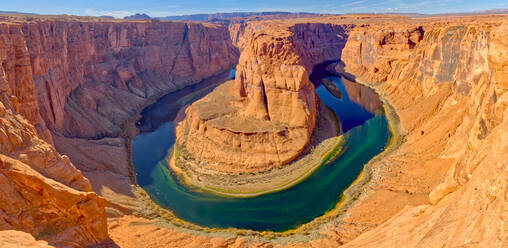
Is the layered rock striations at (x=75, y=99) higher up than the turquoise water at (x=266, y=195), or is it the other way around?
the layered rock striations at (x=75, y=99)

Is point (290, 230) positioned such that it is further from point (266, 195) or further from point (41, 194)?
point (41, 194)

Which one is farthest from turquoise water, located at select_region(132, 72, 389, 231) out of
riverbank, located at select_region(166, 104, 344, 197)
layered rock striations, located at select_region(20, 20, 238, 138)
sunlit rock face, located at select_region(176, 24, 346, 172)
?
layered rock striations, located at select_region(20, 20, 238, 138)

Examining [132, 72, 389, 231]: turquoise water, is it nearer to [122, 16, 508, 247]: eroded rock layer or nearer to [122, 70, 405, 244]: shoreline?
[122, 70, 405, 244]: shoreline

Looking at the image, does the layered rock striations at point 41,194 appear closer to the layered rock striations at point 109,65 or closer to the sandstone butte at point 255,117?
the sandstone butte at point 255,117

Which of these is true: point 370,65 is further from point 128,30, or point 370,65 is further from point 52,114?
point 52,114

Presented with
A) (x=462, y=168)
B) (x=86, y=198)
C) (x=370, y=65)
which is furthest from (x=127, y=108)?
(x=370, y=65)

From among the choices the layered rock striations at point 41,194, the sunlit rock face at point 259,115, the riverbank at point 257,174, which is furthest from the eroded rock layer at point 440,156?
the sunlit rock face at point 259,115
